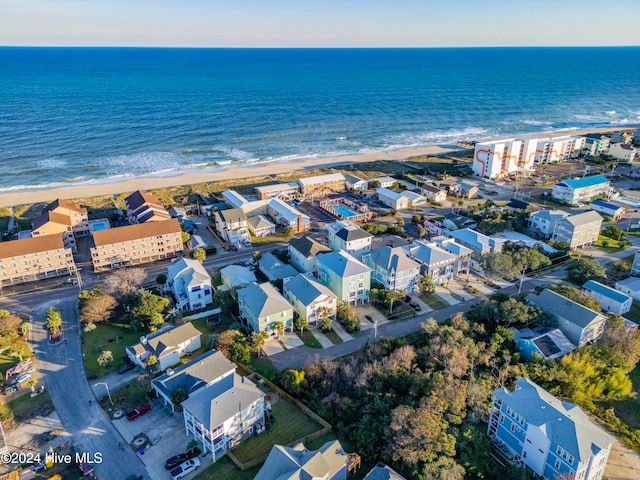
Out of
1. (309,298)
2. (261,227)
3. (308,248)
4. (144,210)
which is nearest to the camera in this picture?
(309,298)

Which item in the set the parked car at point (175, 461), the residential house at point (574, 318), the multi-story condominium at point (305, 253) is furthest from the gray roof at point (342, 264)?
the parked car at point (175, 461)

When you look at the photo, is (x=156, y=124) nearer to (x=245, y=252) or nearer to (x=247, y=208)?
(x=247, y=208)

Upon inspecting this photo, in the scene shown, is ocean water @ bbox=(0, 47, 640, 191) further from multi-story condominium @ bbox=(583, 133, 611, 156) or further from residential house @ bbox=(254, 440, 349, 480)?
residential house @ bbox=(254, 440, 349, 480)

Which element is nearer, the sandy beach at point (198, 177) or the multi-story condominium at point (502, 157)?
the sandy beach at point (198, 177)

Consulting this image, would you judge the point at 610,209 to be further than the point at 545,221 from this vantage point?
Yes

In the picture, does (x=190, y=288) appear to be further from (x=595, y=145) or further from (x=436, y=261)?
(x=595, y=145)

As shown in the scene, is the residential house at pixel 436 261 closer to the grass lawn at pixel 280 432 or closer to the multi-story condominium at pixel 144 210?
the grass lawn at pixel 280 432

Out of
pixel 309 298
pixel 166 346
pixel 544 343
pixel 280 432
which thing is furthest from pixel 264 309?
pixel 544 343
